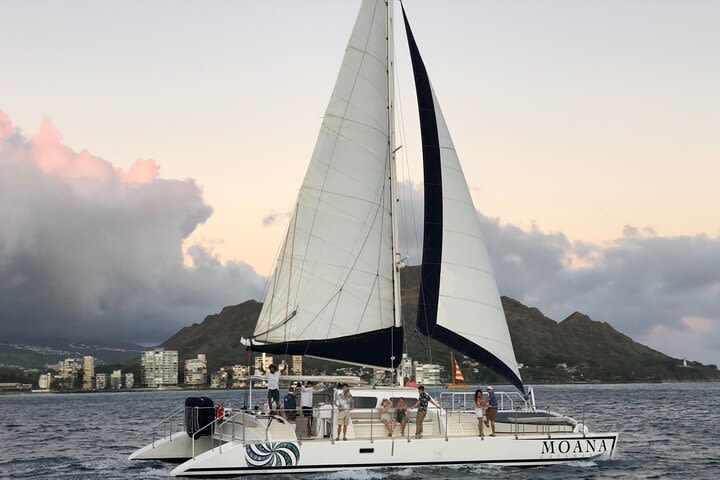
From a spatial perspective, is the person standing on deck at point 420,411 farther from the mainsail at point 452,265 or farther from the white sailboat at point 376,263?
the mainsail at point 452,265

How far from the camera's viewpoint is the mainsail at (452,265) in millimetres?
26875

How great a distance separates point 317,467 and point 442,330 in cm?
636

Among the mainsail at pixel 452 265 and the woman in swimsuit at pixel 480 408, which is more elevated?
the mainsail at pixel 452 265

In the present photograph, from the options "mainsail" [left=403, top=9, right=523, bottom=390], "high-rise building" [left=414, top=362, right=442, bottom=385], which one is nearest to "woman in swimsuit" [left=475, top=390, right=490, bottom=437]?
"mainsail" [left=403, top=9, right=523, bottom=390]

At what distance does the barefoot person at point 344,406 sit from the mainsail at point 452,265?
13.5 feet

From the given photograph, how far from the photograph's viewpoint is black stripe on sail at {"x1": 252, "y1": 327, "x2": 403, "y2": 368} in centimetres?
2636

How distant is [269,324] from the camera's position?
26797mm

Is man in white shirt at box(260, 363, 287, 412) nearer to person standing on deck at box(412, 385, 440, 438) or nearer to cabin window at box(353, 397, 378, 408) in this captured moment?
cabin window at box(353, 397, 378, 408)

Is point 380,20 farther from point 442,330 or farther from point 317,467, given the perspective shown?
point 317,467

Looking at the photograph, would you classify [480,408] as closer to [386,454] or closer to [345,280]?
[386,454]

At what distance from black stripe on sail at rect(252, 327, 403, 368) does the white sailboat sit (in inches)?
1.2

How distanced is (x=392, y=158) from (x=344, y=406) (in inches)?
325

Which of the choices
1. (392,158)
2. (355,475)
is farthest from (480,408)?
(392,158)

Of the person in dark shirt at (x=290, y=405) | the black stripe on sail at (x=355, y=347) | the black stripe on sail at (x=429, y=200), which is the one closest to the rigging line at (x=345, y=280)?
the black stripe on sail at (x=355, y=347)
